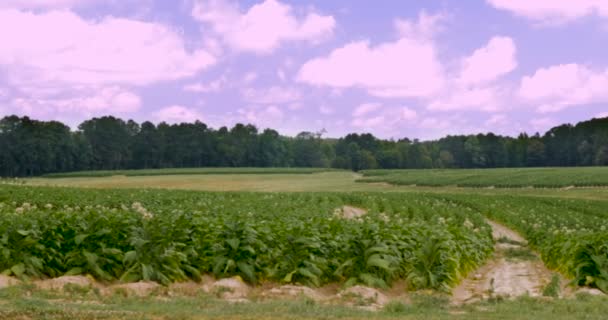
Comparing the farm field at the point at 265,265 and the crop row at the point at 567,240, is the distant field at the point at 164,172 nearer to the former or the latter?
the crop row at the point at 567,240

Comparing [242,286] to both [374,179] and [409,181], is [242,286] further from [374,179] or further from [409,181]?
[374,179]

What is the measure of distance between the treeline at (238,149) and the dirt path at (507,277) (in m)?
99.6

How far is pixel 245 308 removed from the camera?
9633 mm

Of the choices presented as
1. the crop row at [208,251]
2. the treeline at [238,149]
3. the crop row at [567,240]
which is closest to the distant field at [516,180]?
the crop row at [567,240]

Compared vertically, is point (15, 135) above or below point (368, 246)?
above

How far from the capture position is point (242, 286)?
40.5 ft

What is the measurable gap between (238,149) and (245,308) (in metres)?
129

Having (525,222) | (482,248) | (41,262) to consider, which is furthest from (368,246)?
(525,222)

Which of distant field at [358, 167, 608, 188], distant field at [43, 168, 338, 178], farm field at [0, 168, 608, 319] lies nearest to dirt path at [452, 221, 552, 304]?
farm field at [0, 168, 608, 319]

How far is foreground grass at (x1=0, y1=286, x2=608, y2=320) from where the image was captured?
29.3 ft

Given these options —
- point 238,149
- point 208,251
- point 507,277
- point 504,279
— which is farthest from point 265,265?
point 238,149

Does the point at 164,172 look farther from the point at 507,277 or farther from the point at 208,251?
the point at 208,251

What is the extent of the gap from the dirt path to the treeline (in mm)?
99580

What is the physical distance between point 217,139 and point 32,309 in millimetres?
129736
